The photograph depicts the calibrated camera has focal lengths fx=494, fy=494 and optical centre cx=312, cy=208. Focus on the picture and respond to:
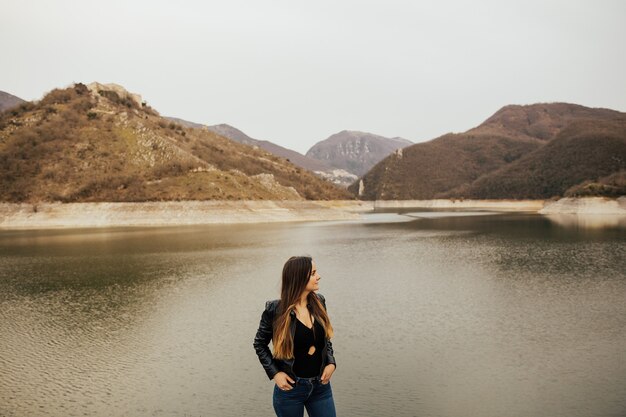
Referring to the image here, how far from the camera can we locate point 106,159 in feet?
317

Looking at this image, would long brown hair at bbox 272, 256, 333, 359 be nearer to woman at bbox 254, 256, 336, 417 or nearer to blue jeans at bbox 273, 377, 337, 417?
woman at bbox 254, 256, 336, 417

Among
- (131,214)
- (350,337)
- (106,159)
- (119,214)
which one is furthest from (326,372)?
(106,159)

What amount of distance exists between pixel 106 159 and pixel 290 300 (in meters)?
100

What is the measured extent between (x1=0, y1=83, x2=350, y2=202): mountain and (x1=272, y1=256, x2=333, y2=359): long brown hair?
263ft

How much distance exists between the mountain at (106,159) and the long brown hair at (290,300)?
80.2m

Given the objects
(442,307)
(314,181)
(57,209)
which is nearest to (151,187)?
(57,209)

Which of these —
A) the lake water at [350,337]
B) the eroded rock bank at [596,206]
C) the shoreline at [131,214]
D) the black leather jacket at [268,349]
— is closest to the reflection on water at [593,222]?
the eroded rock bank at [596,206]

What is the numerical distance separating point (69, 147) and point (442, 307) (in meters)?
96.8

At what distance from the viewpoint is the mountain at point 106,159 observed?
85.9 m

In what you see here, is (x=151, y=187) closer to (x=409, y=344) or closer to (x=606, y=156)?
(x=409, y=344)

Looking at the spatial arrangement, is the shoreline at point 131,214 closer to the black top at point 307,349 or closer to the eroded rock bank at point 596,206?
the eroded rock bank at point 596,206

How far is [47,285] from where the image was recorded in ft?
82.7

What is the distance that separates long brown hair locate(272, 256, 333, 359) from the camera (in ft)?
16.4

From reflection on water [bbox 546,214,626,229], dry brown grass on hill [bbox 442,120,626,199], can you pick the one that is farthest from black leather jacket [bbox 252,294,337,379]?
dry brown grass on hill [bbox 442,120,626,199]
